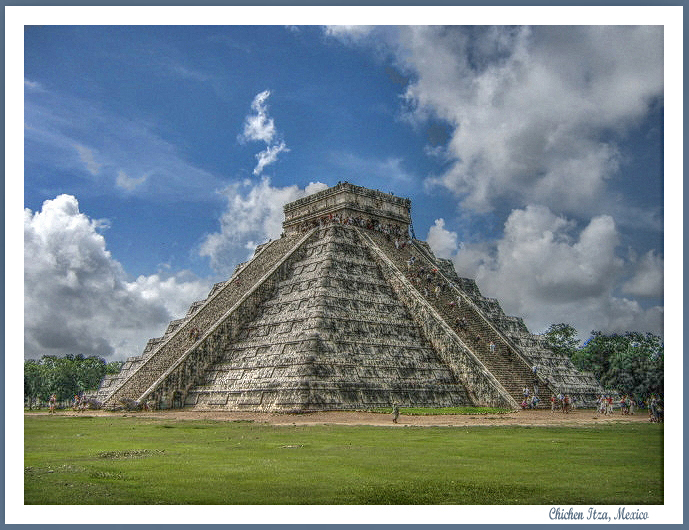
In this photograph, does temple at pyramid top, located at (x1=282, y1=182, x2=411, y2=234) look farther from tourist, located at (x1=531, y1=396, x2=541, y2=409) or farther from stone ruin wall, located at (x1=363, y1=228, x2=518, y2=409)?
tourist, located at (x1=531, y1=396, x2=541, y2=409)

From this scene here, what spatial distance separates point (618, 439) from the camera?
15.3 metres

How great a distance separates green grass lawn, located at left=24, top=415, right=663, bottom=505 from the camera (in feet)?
26.3

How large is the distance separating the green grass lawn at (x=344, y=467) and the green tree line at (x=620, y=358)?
505 inches

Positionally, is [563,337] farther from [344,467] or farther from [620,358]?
[344,467]

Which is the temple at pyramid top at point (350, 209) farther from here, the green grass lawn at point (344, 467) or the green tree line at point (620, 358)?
the green grass lawn at point (344, 467)

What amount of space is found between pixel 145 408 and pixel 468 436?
1526cm

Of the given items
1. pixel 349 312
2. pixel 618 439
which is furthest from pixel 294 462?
pixel 349 312

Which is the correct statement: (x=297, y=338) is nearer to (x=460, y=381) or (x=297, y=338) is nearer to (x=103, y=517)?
(x=460, y=381)

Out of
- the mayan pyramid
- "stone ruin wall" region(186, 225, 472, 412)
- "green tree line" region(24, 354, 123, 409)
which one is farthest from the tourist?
"green tree line" region(24, 354, 123, 409)

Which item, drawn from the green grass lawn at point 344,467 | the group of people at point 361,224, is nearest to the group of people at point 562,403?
the green grass lawn at point 344,467

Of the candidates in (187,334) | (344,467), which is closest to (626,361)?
(187,334)

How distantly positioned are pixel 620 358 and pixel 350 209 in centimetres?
1773

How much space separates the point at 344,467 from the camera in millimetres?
10422

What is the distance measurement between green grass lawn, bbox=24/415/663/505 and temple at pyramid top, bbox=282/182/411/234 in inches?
869
